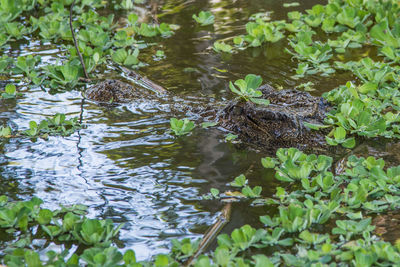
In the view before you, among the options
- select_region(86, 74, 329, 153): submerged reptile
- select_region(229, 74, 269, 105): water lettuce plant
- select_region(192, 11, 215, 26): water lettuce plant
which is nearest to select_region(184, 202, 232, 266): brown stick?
select_region(86, 74, 329, 153): submerged reptile

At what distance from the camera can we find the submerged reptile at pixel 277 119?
3686 mm

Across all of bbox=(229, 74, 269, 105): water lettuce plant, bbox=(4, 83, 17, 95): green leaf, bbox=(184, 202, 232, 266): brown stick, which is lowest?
bbox=(184, 202, 232, 266): brown stick

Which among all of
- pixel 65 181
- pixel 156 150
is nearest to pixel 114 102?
pixel 156 150

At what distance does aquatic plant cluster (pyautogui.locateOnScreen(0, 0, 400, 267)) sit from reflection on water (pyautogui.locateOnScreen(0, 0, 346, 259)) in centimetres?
12

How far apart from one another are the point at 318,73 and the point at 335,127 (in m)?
1.15

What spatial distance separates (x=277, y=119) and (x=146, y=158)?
92 centimetres

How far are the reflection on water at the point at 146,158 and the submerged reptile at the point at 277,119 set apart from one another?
0.14 m

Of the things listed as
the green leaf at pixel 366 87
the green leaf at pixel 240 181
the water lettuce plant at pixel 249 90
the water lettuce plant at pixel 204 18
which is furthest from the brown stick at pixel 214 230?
the water lettuce plant at pixel 204 18

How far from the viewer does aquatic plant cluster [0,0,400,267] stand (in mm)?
2547

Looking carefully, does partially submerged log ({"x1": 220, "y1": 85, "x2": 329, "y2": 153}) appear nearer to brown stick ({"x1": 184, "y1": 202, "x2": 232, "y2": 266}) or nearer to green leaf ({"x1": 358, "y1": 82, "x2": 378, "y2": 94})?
green leaf ({"x1": 358, "y1": 82, "x2": 378, "y2": 94})

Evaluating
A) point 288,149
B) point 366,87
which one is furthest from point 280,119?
point 366,87

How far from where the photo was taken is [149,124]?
13.4 feet

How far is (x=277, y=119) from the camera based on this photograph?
146 inches

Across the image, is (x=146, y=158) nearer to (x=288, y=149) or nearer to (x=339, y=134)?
(x=288, y=149)
